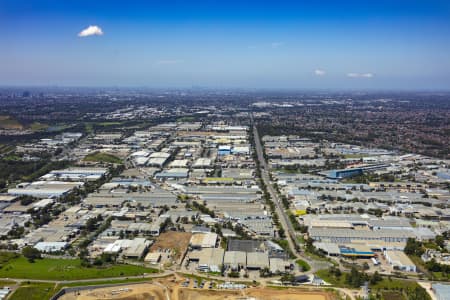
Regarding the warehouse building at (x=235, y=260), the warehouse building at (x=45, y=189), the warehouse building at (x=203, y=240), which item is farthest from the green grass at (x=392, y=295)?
the warehouse building at (x=45, y=189)

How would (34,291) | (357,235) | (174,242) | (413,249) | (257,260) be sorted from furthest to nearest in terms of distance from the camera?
(357,235)
(174,242)
(413,249)
(257,260)
(34,291)

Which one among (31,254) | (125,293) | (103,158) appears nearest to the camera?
(125,293)

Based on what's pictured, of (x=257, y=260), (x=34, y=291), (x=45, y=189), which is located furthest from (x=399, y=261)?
(x=45, y=189)

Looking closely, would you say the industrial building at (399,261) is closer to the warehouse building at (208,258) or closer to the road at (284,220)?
the road at (284,220)

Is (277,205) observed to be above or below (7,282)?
above

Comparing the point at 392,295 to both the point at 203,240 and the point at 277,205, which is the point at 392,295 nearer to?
the point at 203,240

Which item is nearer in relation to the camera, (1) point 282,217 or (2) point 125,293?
(2) point 125,293

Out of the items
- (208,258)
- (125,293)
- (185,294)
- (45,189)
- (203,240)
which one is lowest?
(125,293)

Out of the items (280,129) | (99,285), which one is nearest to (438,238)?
(99,285)

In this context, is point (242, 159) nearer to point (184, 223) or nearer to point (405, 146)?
point (184, 223)
